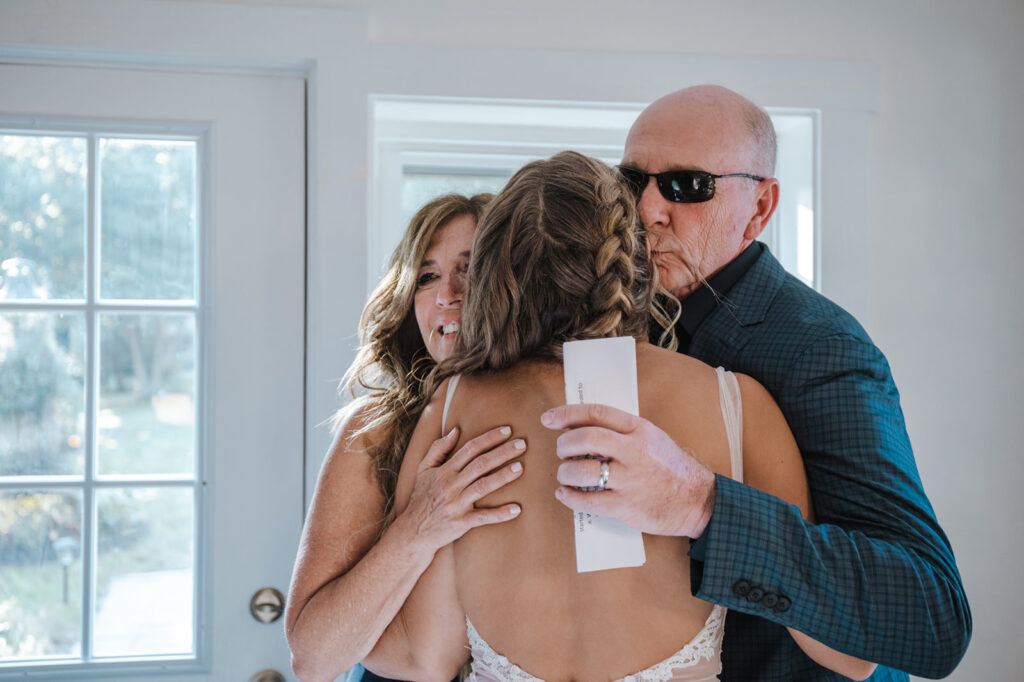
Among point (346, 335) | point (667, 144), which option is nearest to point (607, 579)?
point (667, 144)

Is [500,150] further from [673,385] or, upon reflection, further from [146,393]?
[673,385]

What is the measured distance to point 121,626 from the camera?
171cm

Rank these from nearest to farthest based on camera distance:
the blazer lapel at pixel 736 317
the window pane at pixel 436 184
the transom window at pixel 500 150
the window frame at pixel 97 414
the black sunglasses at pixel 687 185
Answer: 1. the blazer lapel at pixel 736 317
2. the black sunglasses at pixel 687 185
3. the window frame at pixel 97 414
4. the transom window at pixel 500 150
5. the window pane at pixel 436 184

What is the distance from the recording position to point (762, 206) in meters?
1.30

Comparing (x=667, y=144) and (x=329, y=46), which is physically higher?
(x=329, y=46)

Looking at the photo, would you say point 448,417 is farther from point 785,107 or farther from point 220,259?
point 785,107

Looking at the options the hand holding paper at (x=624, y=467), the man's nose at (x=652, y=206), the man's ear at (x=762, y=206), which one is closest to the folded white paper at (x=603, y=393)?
the hand holding paper at (x=624, y=467)

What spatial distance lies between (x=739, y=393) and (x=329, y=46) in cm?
122

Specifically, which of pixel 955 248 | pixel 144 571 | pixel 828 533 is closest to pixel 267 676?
pixel 144 571

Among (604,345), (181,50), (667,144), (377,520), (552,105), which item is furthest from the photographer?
(552,105)

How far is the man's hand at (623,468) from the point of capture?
0.75 metres

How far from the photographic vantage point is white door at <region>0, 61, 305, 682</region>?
1689 millimetres

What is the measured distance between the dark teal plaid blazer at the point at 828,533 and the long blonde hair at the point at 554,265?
0.78ft

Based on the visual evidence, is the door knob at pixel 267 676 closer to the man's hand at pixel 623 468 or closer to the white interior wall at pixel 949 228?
the man's hand at pixel 623 468
